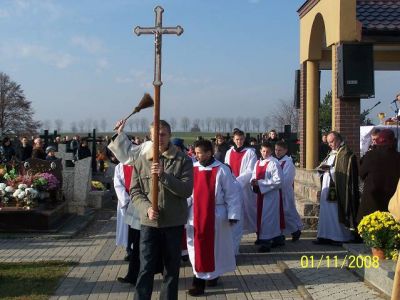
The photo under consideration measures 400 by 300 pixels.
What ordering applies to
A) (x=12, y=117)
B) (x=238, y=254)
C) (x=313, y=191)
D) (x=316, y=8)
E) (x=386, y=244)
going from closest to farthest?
(x=386, y=244) < (x=238, y=254) < (x=313, y=191) < (x=316, y=8) < (x=12, y=117)

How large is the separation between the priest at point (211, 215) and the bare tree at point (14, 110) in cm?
5104

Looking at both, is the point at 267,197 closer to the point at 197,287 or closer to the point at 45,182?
the point at 197,287

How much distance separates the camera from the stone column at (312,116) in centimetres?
1493

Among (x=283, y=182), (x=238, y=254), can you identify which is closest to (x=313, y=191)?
(x=283, y=182)

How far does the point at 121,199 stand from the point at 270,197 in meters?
2.75

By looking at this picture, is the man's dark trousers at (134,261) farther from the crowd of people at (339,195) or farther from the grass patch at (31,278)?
the crowd of people at (339,195)

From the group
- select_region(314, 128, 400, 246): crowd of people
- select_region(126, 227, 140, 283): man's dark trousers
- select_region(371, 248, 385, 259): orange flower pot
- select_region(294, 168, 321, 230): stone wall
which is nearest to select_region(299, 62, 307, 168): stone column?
select_region(294, 168, 321, 230): stone wall

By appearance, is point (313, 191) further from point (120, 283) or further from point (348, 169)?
point (120, 283)

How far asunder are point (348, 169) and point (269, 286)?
305 cm

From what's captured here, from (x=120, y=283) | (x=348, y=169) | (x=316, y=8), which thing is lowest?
(x=120, y=283)

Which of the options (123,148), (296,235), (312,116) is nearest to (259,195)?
(296,235)

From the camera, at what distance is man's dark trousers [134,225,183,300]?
5527 millimetres

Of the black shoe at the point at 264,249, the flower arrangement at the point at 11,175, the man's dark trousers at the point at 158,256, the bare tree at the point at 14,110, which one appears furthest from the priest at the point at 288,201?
the bare tree at the point at 14,110

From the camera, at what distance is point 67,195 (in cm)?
1384
